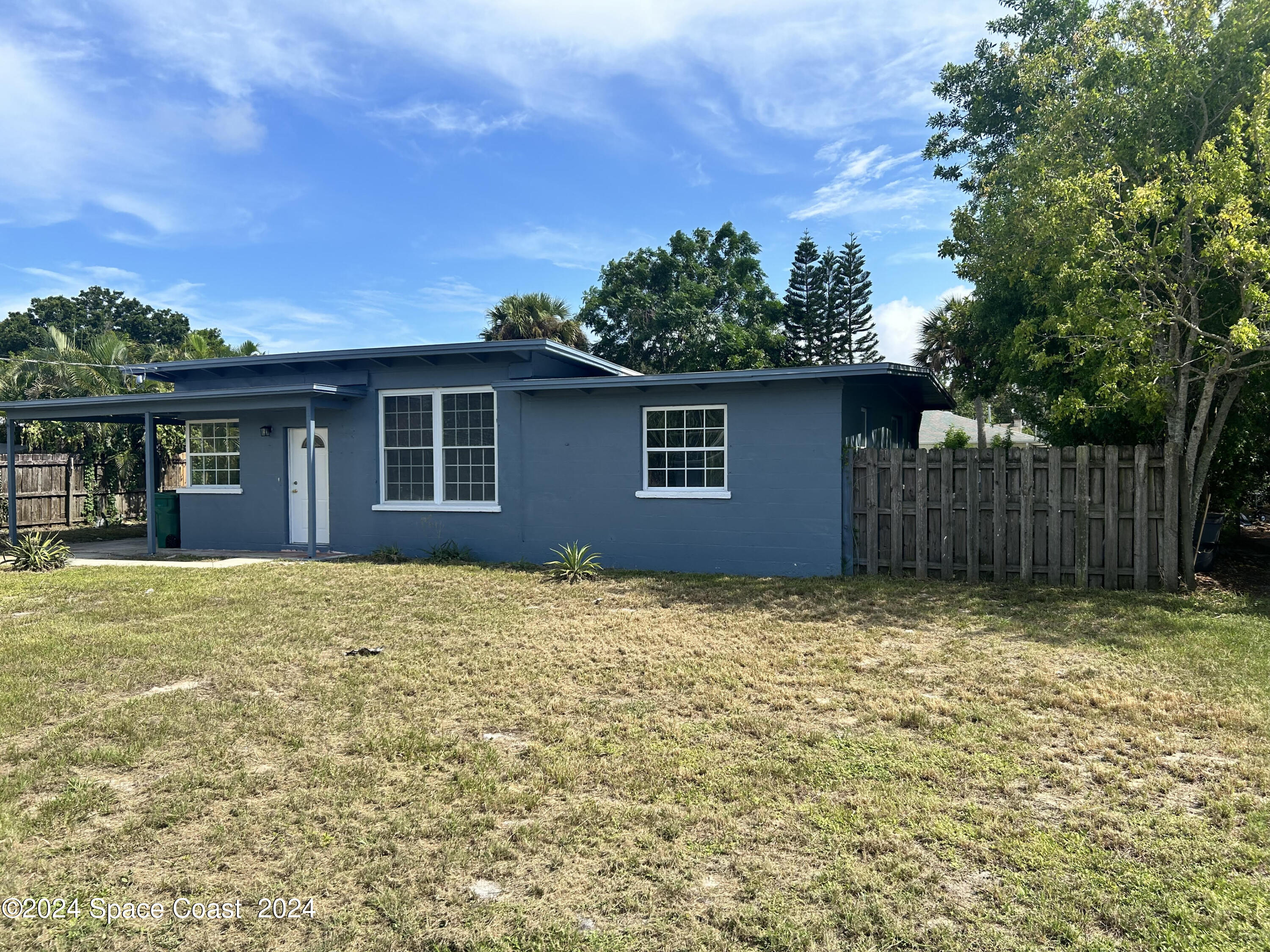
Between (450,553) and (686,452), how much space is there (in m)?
4.29

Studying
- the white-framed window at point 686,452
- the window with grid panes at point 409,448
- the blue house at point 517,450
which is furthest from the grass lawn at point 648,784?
the window with grid panes at point 409,448

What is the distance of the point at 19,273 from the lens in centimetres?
4769

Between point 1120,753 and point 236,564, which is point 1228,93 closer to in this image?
point 1120,753

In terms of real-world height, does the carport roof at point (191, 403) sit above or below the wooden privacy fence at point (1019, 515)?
above

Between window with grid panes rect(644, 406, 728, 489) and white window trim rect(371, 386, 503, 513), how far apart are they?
2.65 metres

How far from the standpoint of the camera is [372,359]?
13.5 meters

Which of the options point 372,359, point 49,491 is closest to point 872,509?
point 372,359

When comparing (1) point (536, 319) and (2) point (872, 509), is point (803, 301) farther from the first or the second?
(2) point (872, 509)

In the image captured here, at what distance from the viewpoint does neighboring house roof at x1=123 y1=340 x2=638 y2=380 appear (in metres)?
12.5

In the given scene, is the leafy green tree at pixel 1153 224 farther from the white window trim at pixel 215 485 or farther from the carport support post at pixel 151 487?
the carport support post at pixel 151 487

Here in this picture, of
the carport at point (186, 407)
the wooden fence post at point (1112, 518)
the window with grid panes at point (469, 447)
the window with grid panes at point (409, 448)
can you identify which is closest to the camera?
the wooden fence post at point (1112, 518)

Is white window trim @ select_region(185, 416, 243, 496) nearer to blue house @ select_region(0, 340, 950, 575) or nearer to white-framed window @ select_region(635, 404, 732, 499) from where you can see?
blue house @ select_region(0, 340, 950, 575)

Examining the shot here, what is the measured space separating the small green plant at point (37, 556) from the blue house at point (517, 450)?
1.48 m

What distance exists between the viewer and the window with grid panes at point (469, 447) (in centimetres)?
1332
